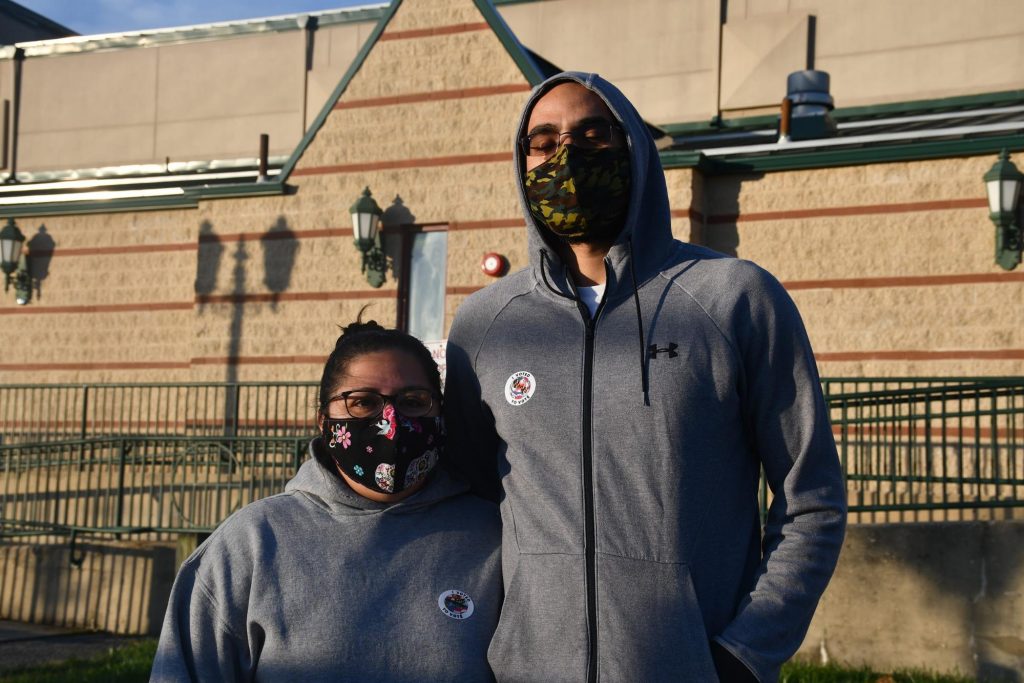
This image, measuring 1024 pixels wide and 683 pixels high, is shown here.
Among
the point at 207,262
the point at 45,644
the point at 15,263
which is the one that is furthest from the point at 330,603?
the point at 15,263

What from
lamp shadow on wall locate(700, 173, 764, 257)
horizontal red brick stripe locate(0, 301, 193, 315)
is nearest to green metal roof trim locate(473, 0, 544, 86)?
lamp shadow on wall locate(700, 173, 764, 257)

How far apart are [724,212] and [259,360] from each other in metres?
6.90

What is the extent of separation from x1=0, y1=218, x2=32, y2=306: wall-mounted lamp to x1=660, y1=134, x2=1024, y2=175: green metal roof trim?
10.7m

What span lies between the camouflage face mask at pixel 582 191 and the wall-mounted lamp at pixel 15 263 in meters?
17.8

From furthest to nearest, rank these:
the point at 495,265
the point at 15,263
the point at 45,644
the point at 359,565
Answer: the point at 15,263
the point at 495,265
the point at 45,644
the point at 359,565

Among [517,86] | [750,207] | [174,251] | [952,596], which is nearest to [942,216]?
[750,207]

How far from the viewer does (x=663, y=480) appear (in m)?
2.98

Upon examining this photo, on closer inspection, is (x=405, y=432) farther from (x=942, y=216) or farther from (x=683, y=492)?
(x=942, y=216)

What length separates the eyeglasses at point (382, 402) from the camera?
11.4 ft

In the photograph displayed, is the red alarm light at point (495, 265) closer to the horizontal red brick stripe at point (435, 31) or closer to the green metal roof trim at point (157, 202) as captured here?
the horizontal red brick stripe at point (435, 31)

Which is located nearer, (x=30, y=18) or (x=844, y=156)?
(x=844, y=156)

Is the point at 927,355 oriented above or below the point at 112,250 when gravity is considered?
below

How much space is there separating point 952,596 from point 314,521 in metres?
6.47

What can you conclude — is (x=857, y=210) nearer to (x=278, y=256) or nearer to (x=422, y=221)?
(x=422, y=221)
